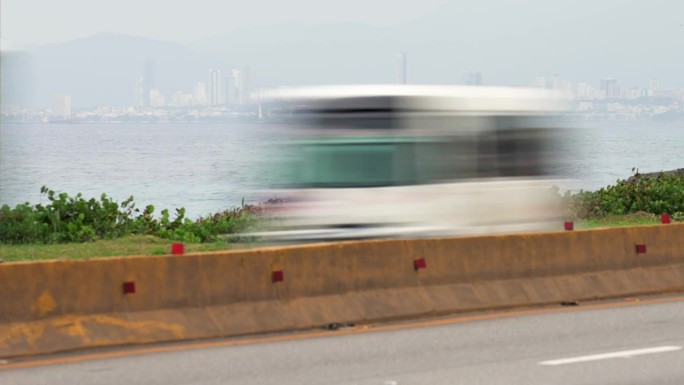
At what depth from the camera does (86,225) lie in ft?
74.7

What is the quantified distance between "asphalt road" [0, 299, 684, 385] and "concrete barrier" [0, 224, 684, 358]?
Answer: 468 mm

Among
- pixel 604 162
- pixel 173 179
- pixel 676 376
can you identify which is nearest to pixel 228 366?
pixel 676 376

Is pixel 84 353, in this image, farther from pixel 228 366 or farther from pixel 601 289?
pixel 601 289

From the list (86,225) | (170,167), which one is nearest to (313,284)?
(86,225)

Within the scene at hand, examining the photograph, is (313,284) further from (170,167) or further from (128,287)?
(170,167)

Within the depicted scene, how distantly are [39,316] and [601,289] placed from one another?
6.38 m

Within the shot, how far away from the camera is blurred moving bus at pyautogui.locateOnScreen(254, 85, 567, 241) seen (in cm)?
1945

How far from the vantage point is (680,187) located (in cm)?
2995

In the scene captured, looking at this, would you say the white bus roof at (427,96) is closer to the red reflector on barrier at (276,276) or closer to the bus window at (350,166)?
the bus window at (350,166)

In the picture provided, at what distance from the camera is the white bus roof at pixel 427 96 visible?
20.0 metres

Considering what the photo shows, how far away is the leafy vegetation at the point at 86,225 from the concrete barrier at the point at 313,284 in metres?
6.61

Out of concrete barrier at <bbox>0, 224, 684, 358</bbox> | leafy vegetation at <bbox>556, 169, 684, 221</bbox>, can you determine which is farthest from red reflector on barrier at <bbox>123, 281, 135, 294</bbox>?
leafy vegetation at <bbox>556, 169, 684, 221</bbox>

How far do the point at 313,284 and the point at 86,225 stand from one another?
9.41m

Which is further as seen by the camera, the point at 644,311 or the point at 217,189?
the point at 217,189
